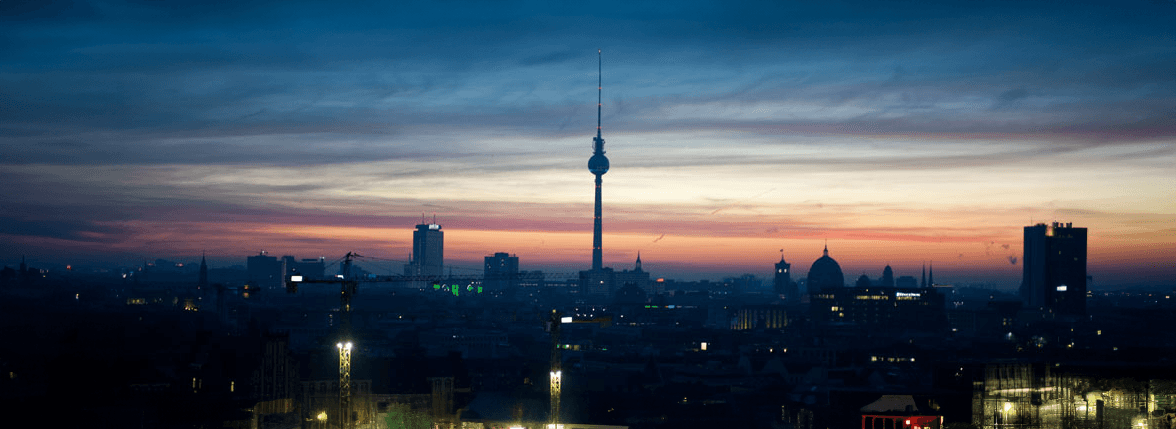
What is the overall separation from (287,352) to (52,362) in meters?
20.2

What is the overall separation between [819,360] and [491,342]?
48302mm

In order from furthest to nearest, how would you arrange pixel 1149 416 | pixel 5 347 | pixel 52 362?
pixel 5 347 → pixel 52 362 → pixel 1149 416

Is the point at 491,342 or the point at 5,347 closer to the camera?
the point at 5,347

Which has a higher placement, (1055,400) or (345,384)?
(1055,400)

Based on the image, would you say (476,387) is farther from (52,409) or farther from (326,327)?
(326,327)

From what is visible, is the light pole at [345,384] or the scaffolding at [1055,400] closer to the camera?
the scaffolding at [1055,400]

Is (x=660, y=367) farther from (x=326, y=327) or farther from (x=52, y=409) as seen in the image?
(x=326, y=327)

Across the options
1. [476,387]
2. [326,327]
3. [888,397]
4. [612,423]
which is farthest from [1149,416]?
[326,327]

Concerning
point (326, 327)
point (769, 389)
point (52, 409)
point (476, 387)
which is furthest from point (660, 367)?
point (326, 327)

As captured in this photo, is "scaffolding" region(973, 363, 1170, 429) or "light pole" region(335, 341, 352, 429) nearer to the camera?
"scaffolding" region(973, 363, 1170, 429)

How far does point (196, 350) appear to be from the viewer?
100 meters

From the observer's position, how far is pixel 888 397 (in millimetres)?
64562

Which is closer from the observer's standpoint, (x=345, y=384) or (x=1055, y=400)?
(x=1055, y=400)

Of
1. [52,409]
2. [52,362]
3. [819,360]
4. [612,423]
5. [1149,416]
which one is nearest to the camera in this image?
[1149,416]
